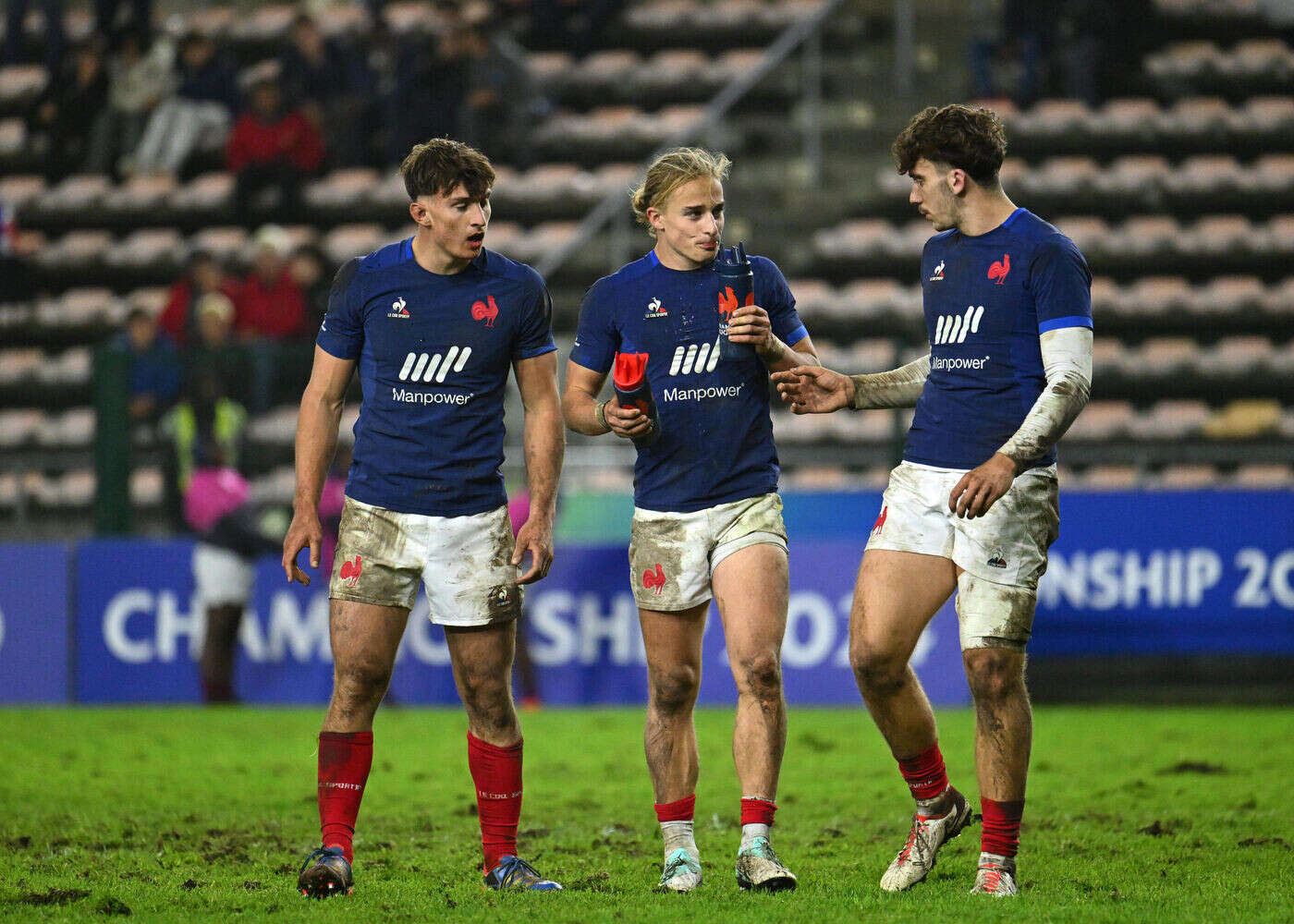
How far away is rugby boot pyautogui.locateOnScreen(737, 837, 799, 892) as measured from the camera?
511 cm

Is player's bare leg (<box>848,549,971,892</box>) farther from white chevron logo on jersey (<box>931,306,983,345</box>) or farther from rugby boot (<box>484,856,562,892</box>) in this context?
rugby boot (<box>484,856,562,892</box>)

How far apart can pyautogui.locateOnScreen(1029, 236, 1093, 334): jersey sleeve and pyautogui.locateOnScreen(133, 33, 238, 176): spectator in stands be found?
1474 cm

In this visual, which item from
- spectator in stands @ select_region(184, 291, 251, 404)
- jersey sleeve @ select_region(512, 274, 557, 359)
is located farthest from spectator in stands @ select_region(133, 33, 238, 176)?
jersey sleeve @ select_region(512, 274, 557, 359)

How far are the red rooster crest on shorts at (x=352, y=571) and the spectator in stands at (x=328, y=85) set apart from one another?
505 inches

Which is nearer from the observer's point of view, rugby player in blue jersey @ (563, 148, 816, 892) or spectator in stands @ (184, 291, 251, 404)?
rugby player in blue jersey @ (563, 148, 816, 892)

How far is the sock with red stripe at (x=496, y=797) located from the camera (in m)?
5.42

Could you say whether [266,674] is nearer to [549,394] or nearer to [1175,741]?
[1175,741]

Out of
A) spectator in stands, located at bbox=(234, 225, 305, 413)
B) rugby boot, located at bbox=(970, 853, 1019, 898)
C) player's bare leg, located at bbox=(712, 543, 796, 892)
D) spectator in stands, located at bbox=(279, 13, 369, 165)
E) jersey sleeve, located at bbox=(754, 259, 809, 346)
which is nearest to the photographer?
rugby boot, located at bbox=(970, 853, 1019, 898)

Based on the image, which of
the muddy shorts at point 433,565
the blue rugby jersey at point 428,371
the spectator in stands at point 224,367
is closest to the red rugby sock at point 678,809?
the muddy shorts at point 433,565

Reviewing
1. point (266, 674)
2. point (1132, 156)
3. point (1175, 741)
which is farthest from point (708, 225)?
point (1132, 156)

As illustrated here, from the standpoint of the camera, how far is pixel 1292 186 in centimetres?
1599

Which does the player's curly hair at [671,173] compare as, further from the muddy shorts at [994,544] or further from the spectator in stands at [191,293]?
the spectator in stands at [191,293]

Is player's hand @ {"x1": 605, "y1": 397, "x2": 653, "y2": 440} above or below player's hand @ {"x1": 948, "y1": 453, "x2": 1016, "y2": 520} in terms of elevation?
above

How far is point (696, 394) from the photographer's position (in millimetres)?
5473
